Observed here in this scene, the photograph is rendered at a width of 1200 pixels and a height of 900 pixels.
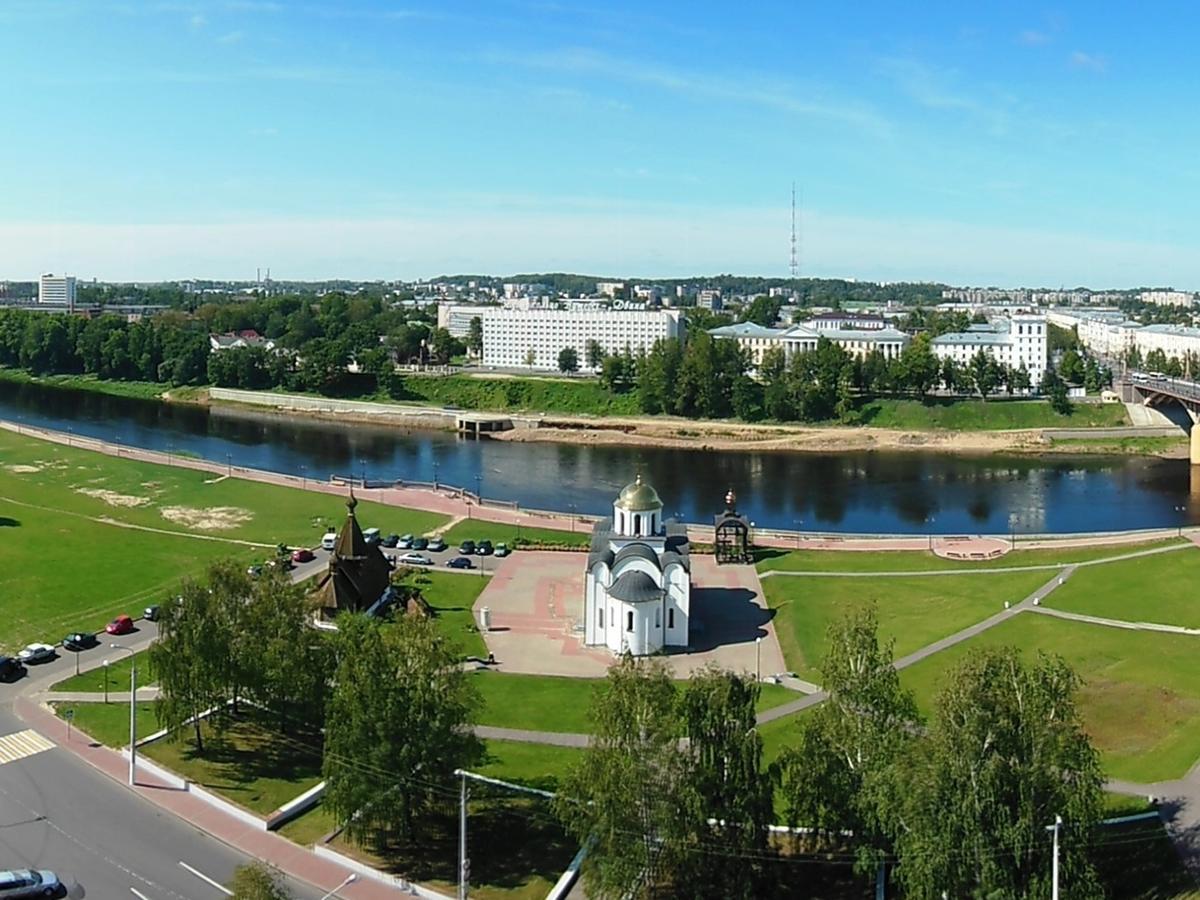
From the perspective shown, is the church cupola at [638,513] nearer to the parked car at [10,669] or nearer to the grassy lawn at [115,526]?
the grassy lawn at [115,526]

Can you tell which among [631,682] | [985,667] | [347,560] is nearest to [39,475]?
[347,560]

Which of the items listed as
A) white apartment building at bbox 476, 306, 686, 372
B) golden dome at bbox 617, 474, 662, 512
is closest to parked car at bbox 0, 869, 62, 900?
golden dome at bbox 617, 474, 662, 512

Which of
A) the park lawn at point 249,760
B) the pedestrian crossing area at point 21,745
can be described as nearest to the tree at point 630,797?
the park lawn at point 249,760

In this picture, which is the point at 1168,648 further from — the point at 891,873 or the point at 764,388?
the point at 764,388

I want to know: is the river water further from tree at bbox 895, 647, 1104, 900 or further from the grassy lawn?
tree at bbox 895, 647, 1104, 900

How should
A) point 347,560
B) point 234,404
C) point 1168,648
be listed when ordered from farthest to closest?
point 234,404, point 347,560, point 1168,648

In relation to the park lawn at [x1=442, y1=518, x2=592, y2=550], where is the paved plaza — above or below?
below
